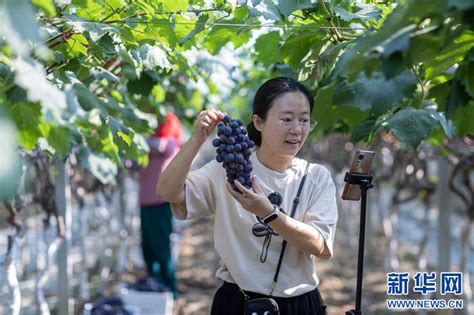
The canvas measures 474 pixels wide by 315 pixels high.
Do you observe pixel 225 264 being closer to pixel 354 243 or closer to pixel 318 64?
pixel 318 64

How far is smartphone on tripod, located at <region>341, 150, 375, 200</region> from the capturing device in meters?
2.53

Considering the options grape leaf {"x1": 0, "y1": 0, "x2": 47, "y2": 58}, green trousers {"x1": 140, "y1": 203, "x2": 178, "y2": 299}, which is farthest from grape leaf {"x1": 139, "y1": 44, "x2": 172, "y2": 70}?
green trousers {"x1": 140, "y1": 203, "x2": 178, "y2": 299}

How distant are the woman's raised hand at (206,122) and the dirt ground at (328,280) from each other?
419 cm

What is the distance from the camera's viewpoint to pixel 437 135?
3.31m

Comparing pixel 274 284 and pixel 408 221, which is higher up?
pixel 408 221

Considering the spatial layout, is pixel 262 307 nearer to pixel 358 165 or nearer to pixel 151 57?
pixel 358 165

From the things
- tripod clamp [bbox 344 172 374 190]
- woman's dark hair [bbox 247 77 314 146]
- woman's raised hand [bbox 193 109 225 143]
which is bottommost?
tripod clamp [bbox 344 172 374 190]

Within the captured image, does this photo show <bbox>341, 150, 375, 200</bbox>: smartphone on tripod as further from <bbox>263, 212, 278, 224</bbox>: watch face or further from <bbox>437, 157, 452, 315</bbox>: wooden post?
<bbox>437, 157, 452, 315</bbox>: wooden post

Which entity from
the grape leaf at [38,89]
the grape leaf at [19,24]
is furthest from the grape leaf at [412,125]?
the grape leaf at [19,24]

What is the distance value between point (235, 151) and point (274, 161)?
31 cm

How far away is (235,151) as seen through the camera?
Answer: 7.67ft

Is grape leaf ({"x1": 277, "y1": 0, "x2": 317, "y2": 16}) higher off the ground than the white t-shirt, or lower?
higher

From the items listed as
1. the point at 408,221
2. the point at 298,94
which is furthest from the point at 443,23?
the point at 408,221

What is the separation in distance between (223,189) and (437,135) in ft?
3.89
